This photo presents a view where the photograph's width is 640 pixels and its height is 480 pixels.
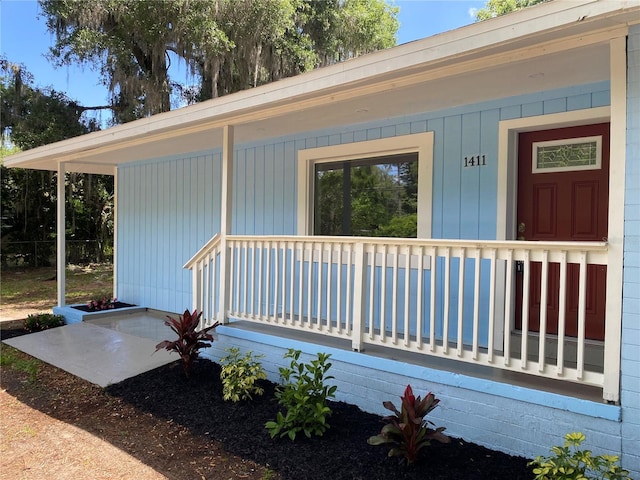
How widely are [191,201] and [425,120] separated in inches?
161

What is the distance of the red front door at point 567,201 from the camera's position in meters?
3.80

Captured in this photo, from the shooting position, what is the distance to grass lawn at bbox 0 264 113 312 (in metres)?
10.4

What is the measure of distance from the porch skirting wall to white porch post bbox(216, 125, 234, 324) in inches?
47.4

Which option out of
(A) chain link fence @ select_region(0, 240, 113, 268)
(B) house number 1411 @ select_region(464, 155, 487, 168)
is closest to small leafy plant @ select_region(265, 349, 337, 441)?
(B) house number 1411 @ select_region(464, 155, 487, 168)

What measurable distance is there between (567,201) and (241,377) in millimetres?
3166

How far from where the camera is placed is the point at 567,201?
3982mm

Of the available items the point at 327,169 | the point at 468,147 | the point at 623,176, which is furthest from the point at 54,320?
the point at 623,176

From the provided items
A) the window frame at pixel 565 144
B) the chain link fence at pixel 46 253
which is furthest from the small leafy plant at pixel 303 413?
the chain link fence at pixel 46 253

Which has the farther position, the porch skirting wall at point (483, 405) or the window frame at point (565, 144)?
the window frame at point (565, 144)

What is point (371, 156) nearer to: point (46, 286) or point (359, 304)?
point (359, 304)

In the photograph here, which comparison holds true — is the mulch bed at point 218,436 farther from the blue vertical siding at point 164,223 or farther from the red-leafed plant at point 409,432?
the blue vertical siding at point 164,223

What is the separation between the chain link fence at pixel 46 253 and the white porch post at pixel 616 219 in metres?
17.3

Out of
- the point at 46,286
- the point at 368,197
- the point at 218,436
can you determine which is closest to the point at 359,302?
the point at 218,436

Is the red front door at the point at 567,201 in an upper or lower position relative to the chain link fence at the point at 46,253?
upper
